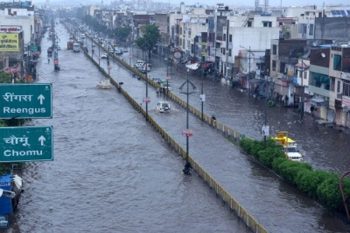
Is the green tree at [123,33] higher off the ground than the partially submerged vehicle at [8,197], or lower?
higher

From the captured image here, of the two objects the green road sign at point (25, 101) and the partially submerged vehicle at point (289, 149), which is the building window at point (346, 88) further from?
the green road sign at point (25, 101)

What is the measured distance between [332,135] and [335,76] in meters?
3.17

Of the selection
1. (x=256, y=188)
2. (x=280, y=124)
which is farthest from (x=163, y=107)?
(x=256, y=188)

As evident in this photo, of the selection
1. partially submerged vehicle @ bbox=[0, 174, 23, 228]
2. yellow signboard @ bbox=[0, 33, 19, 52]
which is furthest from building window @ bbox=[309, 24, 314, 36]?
partially submerged vehicle @ bbox=[0, 174, 23, 228]

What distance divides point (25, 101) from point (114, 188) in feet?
38.2

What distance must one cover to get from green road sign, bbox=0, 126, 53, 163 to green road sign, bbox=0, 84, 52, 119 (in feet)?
0.85

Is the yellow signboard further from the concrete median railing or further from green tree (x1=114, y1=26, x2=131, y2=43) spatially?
green tree (x1=114, y1=26, x2=131, y2=43)

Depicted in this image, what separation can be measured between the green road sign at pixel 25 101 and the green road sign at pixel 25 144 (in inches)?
10.2

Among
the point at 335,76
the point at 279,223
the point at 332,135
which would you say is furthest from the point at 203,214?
the point at 335,76

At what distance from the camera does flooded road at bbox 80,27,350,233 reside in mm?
16891

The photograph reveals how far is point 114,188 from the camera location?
66.2ft

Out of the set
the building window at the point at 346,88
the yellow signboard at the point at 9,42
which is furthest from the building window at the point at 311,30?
the yellow signboard at the point at 9,42

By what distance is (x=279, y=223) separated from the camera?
1691 centimetres

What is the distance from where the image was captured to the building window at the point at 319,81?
3067 centimetres
